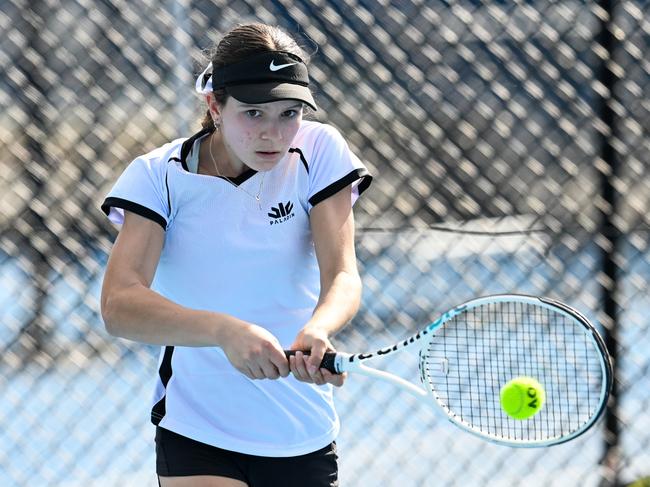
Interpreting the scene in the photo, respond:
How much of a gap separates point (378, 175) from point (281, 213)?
5.41 ft

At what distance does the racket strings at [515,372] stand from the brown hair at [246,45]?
708 mm

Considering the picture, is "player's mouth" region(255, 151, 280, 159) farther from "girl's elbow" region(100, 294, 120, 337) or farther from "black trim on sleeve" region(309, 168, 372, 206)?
"girl's elbow" region(100, 294, 120, 337)

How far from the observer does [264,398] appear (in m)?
2.39

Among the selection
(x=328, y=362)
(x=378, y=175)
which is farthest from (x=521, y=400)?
(x=378, y=175)

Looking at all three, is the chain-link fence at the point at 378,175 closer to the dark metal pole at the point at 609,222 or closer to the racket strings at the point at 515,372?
the dark metal pole at the point at 609,222

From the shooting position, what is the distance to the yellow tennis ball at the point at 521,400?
2436mm

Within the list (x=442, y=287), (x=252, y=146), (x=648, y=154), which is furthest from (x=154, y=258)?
(x=648, y=154)

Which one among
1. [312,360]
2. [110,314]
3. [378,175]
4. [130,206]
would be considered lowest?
[378,175]

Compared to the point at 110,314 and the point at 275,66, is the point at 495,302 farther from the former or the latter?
the point at 110,314

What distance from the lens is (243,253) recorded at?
2.35m

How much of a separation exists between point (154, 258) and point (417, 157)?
5.46 feet

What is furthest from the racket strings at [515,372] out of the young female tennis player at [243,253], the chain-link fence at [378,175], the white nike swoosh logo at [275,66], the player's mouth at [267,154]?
the white nike swoosh logo at [275,66]

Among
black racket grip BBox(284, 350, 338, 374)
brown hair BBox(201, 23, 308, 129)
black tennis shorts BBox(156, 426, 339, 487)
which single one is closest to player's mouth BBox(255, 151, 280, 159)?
brown hair BBox(201, 23, 308, 129)

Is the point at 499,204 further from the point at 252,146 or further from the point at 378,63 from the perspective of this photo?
the point at 252,146
